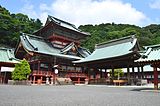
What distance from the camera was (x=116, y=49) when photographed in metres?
36.8

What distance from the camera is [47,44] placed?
42906mm

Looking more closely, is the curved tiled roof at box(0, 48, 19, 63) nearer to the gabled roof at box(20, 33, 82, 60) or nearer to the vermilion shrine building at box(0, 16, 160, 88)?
the vermilion shrine building at box(0, 16, 160, 88)

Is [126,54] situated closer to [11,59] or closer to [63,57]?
[63,57]

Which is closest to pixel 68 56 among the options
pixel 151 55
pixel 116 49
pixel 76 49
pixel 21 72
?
pixel 76 49

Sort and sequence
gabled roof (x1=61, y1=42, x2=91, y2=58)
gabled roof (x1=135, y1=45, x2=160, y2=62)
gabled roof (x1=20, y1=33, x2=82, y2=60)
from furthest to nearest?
gabled roof (x1=61, y1=42, x2=91, y2=58) < gabled roof (x1=20, y1=33, x2=82, y2=60) < gabled roof (x1=135, y1=45, x2=160, y2=62)

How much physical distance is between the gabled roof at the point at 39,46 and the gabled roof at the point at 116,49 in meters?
4.88

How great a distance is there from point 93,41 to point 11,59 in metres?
42.1

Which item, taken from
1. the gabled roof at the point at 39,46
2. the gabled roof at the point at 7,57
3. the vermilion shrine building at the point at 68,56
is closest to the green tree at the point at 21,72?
the vermilion shrine building at the point at 68,56

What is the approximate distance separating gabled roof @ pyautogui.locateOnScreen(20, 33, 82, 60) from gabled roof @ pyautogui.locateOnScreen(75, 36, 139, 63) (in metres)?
4.88

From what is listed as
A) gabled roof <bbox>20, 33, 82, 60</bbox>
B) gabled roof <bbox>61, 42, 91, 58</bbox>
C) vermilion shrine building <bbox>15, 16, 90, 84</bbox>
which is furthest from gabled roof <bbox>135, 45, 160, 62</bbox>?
gabled roof <bbox>61, 42, 91, 58</bbox>

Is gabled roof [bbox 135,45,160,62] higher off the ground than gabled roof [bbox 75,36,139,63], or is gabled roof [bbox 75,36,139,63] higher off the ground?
gabled roof [bbox 75,36,139,63]

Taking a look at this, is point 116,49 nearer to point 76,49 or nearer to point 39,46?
point 76,49

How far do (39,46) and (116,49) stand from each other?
48.5 ft

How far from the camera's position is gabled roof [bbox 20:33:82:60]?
36947 millimetres
